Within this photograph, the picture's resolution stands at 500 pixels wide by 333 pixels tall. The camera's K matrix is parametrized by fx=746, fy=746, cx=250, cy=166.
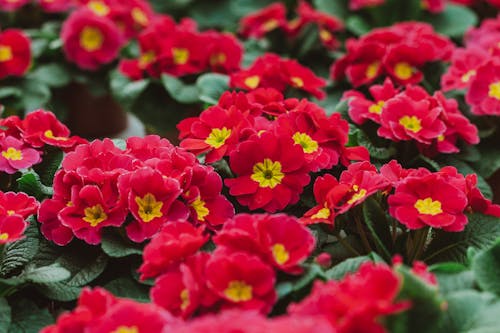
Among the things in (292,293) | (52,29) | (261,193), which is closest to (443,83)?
(261,193)

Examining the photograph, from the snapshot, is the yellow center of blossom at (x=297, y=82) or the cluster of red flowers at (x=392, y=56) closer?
the yellow center of blossom at (x=297, y=82)

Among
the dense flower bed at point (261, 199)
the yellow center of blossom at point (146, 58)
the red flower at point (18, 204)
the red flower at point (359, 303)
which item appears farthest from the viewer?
the yellow center of blossom at point (146, 58)

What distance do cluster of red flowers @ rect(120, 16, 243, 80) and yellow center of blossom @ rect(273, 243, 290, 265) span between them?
1172mm

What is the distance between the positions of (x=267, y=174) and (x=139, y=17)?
1426 mm

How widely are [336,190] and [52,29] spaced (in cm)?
181

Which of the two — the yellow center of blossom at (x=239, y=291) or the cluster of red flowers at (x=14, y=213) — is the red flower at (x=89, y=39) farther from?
the yellow center of blossom at (x=239, y=291)

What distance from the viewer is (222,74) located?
2223 mm

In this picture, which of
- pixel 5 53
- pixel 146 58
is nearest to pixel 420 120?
pixel 146 58

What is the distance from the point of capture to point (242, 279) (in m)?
1.07

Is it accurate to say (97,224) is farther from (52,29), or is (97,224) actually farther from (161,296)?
(52,29)

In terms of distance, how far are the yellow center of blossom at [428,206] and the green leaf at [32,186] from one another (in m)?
0.70

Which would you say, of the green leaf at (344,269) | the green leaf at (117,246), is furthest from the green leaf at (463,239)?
the green leaf at (117,246)

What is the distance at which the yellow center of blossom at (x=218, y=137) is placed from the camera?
4.95 ft

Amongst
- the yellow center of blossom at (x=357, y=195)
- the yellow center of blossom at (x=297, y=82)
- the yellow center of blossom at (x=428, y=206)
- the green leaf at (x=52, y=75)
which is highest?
the yellow center of blossom at (x=428, y=206)
